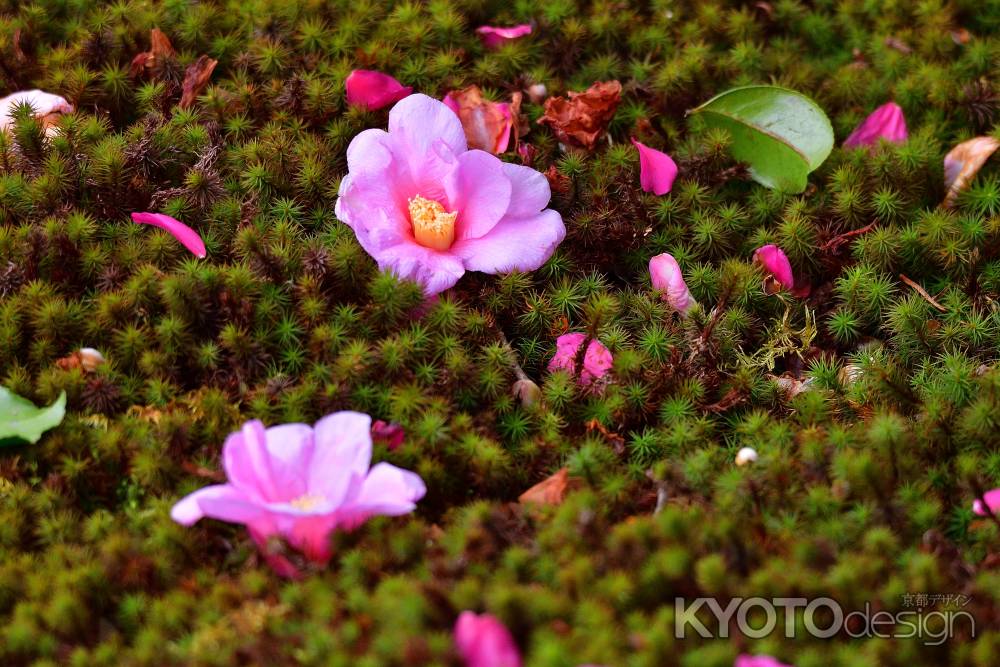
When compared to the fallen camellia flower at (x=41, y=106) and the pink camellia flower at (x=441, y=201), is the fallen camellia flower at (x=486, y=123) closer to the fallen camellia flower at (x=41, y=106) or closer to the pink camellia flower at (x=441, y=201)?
the pink camellia flower at (x=441, y=201)

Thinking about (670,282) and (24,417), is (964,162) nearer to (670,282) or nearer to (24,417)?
(670,282)

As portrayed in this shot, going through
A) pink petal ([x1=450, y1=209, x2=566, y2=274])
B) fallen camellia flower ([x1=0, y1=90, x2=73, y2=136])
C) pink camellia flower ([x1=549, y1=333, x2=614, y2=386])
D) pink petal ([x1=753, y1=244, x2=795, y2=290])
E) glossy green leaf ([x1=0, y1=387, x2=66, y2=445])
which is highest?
fallen camellia flower ([x1=0, y1=90, x2=73, y2=136])

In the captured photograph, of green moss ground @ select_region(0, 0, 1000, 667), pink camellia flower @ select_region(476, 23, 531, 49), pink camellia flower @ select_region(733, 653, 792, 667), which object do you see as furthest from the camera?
pink camellia flower @ select_region(476, 23, 531, 49)

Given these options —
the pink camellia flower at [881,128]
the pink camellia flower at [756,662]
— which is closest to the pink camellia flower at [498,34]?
the pink camellia flower at [881,128]

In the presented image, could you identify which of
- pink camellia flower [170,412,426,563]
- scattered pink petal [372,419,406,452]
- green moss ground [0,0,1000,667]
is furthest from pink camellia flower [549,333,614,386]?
pink camellia flower [170,412,426,563]

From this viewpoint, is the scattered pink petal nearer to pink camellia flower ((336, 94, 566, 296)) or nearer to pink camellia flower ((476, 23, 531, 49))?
pink camellia flower ((336, 94, 566, 296))

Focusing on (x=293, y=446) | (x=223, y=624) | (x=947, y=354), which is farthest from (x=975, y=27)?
(x=223, y=624)
